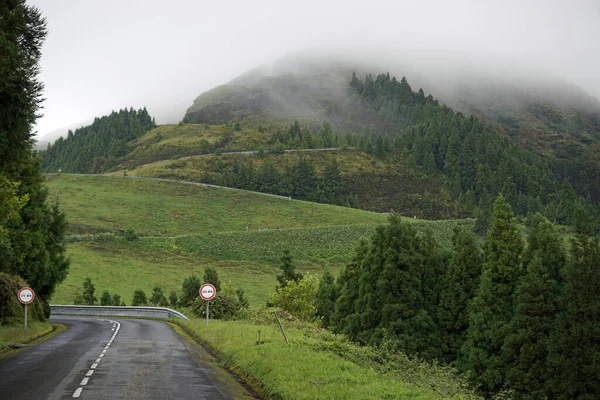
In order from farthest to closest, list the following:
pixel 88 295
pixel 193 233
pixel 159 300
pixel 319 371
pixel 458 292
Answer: pixel 193 233 < pixel 88 295 < pixel 159 300 < pixel 458 292 < pixel 319 371

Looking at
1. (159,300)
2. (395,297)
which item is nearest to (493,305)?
(395,297)

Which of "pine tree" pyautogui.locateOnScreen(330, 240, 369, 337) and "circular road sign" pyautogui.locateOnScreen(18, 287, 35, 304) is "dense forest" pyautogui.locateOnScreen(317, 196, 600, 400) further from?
"circular road sign" pyautogui.locateOnScreen(18, 287, 35, 304)

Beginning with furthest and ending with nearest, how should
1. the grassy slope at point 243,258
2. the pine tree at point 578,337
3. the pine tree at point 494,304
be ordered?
the pine tree at point 494,304 < the pine tree at point 578,337 < the grassy slope at point 243,258

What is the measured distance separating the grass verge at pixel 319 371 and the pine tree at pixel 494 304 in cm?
1541

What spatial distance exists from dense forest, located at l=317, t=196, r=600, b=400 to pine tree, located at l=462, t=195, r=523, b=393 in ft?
0.23

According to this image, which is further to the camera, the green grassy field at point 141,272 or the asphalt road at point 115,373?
the green grassy field at point 141,272

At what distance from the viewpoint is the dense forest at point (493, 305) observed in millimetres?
37062

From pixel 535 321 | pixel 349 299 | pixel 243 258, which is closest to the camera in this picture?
pixel 535 321

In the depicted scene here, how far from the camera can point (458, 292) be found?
4794cm

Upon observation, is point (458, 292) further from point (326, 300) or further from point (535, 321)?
point (326, 300)

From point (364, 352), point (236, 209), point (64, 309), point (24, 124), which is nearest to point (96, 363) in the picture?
point (24, 124)

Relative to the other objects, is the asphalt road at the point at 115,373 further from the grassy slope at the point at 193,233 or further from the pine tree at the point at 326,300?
the grassy slope at the point at 193,233

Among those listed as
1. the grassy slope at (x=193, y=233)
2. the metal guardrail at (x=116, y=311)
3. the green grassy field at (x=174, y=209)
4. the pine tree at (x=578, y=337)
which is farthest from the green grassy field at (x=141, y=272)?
the pine tree at (x=578, y=337)

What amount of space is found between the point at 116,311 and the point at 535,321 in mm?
40061
